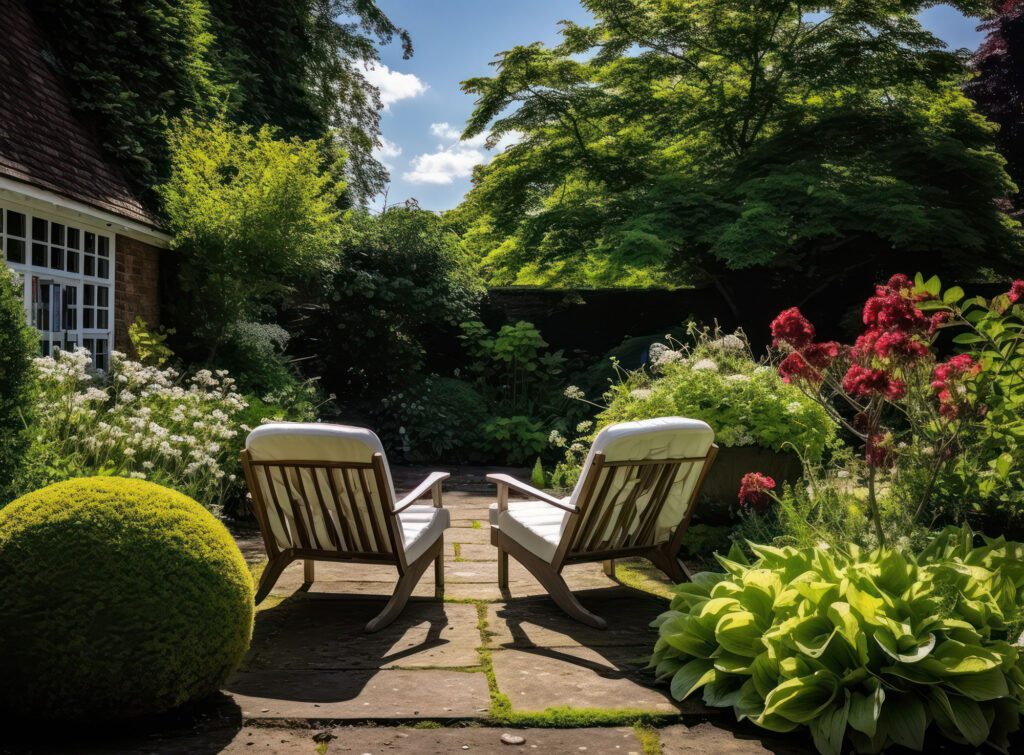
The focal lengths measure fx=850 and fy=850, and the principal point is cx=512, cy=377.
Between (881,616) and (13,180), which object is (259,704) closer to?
(881,616)

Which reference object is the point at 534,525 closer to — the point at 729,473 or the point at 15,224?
the point at 729,473

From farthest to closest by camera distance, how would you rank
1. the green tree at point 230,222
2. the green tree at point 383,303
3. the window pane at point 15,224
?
1. the green tree at point 383,303
2. the green tree at point 230,222
3. the window pane at point 15,224

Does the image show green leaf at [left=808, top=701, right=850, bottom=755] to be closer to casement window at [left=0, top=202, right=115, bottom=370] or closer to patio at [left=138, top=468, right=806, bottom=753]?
patio at [left=138, top=468, right=806, bottom=753]

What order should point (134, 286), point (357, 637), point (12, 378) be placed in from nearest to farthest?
point (357, 637) < point (12, 378) < point (134, 286)

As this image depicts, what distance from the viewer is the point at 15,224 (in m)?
7.13

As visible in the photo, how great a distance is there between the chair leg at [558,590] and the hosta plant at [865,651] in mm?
800

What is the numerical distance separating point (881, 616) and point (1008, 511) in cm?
178

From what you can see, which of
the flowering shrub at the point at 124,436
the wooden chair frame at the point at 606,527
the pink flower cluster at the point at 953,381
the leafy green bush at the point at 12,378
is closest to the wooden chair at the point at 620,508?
the wooden chair frame at the point at 606,527

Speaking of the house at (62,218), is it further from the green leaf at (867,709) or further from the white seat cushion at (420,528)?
the green leaf at (867,709)

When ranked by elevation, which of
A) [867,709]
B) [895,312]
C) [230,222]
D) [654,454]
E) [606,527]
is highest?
[230,222]

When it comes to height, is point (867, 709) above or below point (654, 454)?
below

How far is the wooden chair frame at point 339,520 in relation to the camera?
13.2ft

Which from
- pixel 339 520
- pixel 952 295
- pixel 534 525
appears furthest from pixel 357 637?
pixel 952 295

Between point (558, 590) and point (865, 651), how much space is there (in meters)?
1.74
